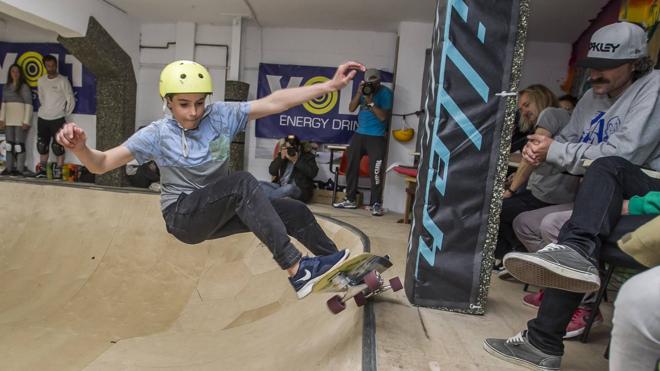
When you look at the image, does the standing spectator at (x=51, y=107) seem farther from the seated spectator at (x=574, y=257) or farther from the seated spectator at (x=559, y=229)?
the seated spectator at (x=574, y=257)

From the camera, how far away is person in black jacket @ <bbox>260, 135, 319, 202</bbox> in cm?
621

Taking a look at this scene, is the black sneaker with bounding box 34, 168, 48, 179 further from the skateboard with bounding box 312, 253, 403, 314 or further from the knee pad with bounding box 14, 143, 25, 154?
the skateboard with bounding box 312, 253, 403, 314

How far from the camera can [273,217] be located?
6.41 feet

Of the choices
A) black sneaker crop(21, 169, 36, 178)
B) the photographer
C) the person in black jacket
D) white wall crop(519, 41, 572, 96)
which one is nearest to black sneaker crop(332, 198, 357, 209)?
the photographer

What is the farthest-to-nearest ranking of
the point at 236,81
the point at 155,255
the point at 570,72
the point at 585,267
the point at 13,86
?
the point at 13,86 < the point at 236,81 < the point at 570,72 < the point at 155,255 < the point at 585,267

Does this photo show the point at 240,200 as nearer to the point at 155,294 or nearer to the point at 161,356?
the point at 161,356

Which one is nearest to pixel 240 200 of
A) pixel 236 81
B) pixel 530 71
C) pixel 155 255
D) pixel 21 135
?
pixel 155 255

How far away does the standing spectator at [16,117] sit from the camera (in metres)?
7.44

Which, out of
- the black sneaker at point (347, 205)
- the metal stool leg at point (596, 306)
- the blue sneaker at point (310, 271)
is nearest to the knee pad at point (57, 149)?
the black sneaker at point (347, 205)

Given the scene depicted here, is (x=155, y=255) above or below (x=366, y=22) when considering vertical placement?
below

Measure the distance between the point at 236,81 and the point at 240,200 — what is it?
526 cm

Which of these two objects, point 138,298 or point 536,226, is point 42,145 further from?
point 536,226

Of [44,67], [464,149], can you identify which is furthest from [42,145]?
[464,149]

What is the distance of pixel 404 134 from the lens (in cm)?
638
